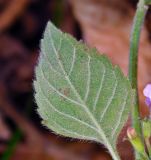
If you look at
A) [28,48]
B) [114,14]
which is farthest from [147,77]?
[28,48]

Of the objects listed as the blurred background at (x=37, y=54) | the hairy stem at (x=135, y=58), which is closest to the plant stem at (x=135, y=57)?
the hairy stem at (x=135, y=58)

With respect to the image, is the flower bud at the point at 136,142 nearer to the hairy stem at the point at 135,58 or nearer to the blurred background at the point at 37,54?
the hairy stem at the point at 135,58

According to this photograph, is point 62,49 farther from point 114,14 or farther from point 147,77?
point 114,14

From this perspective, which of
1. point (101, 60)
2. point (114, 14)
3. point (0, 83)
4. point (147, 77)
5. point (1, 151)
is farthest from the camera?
point (0, 83)

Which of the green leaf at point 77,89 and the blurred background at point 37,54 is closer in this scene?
the green leaf at point 77,89

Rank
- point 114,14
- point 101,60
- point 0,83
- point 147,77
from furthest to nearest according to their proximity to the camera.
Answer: point 0,83 → point 114,14 → point 147,77 → point 101,60

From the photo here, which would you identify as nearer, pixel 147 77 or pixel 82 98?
pixel 82 98
